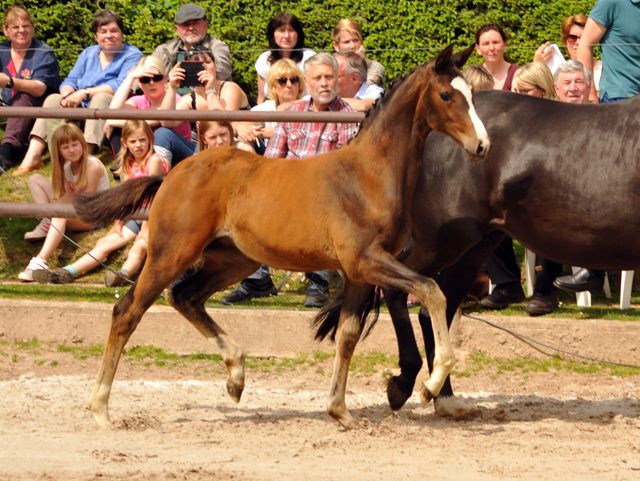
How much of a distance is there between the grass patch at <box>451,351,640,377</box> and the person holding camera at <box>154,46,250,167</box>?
10.2ft

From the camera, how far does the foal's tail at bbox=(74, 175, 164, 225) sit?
459cm

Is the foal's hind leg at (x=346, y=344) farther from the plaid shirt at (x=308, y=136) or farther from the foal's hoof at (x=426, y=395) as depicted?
the plaid shirt at (x=308, y=136)

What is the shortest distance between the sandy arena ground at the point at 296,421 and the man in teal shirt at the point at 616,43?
1.87 metres

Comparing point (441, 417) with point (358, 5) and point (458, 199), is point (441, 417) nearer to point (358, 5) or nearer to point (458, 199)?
point (458, 199)

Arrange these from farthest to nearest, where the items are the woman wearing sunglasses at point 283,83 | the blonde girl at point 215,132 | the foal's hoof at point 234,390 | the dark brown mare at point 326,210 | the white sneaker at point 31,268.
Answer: the woman wearing sunglasses at point 283,83, the white sneaker at point 31,268, the blonde girl at point 215,132, the foal's hoof at point 234,390, the dark brown mare at point 326,210

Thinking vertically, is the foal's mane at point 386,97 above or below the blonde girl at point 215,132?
above

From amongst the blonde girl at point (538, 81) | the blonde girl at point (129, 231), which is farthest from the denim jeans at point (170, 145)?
the blonde girl at point (538, 81)

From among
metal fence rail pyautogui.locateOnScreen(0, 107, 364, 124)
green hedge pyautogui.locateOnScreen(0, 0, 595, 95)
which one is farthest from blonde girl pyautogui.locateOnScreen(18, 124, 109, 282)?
green hedge pyautogui.locateOnScreen(0, 0, 595, 95)

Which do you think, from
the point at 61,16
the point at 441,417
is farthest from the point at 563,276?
the point at 61,16

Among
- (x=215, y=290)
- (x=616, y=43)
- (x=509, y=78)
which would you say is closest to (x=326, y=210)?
(x=215, y=290)

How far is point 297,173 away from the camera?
4.31m

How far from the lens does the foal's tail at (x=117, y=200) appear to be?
4.59m

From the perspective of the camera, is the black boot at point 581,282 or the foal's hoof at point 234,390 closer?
the foal's hoof at point 234,390

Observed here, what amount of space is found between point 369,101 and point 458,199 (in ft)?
8.74
